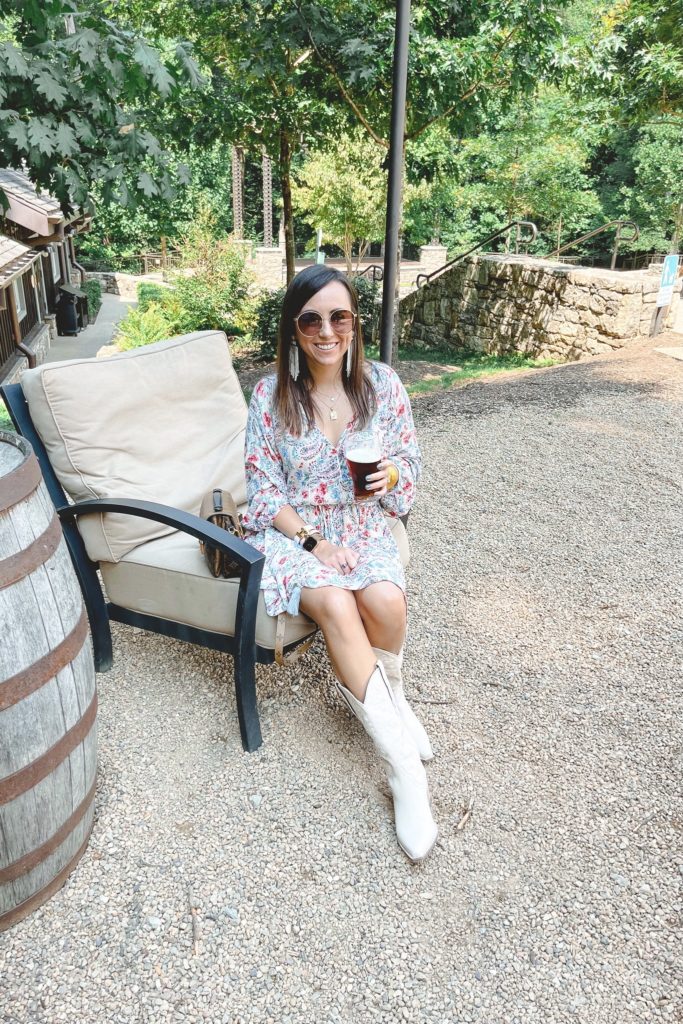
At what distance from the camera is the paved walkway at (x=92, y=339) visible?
48.2 ft

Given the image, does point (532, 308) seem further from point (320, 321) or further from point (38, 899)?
point (38, 899)

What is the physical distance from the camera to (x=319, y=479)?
2400 millimetres

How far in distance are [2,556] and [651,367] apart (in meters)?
6.64

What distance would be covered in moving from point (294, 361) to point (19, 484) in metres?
1.02

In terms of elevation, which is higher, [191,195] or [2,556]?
[2,556]

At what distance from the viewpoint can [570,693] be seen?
8.63 feet

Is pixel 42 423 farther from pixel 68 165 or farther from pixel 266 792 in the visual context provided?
pixel 68 165

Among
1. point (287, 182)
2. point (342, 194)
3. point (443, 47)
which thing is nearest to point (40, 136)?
point (443, 47)

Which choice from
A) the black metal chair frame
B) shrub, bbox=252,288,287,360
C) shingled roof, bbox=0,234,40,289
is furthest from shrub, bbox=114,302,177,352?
the black metal chair frame

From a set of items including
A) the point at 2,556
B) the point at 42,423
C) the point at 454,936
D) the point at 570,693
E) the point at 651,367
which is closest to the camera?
the point at 2,556

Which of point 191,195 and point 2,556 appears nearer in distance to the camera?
point 2,556

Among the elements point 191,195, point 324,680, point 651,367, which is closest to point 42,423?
point 324,680

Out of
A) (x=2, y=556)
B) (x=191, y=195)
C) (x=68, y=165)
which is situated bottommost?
(x=191, y=195)

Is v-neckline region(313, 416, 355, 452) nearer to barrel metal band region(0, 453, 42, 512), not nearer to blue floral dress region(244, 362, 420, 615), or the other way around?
blue floral dress region(244, 362, 420, 615)
